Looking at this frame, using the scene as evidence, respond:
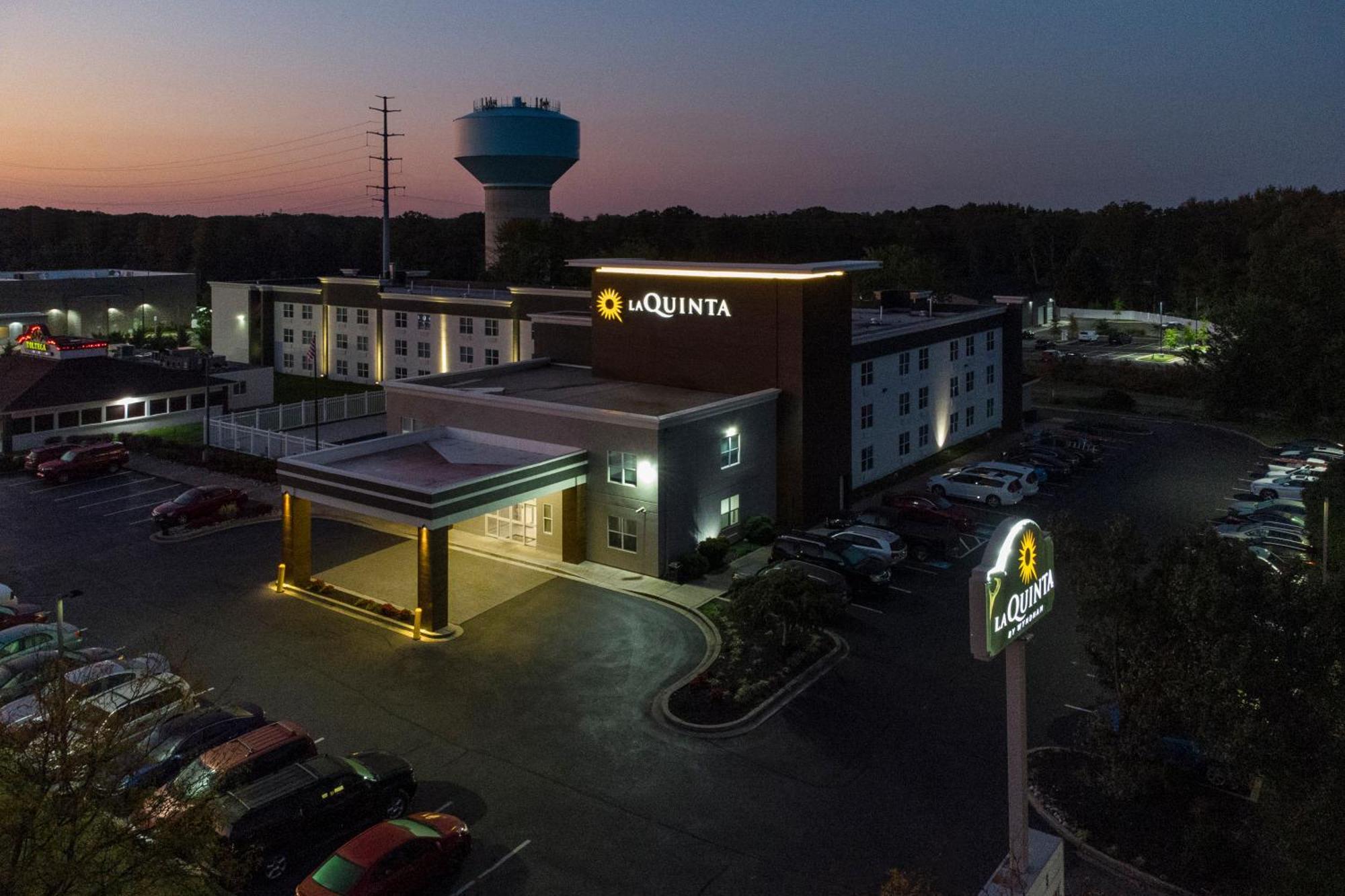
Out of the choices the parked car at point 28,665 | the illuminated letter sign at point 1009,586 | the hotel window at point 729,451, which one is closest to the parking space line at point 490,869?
the illuminated letter sign at point 1009,586

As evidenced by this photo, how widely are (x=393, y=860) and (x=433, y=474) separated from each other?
1841cm

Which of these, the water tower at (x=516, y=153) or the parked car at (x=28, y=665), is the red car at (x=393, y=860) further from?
the water tower at (x=516, y=153)

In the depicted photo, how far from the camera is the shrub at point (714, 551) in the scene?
116 ft

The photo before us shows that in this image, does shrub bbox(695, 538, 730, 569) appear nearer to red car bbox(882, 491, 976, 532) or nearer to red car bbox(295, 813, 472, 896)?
red car bbox(882, 491, 976, 532)

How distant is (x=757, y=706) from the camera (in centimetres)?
2531

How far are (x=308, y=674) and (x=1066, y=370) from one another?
→ 70884mm

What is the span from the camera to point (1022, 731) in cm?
1507

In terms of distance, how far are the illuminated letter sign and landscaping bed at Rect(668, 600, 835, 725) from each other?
11.5 meters

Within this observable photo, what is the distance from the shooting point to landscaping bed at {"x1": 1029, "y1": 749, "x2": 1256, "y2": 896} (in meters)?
18.3

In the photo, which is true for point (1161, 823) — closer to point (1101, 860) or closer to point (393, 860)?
point (1101, 860)

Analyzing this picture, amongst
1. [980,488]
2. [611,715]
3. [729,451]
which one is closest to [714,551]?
[729,451]

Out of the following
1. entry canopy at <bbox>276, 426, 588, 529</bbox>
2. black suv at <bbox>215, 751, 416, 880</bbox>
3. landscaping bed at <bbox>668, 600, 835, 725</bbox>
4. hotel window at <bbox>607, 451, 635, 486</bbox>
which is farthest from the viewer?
hotel window at <bbox>607, 451, 635, 486</bbox>

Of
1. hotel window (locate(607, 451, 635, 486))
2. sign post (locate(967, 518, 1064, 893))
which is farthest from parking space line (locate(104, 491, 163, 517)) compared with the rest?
sign post (locate(967, 518, 1064, 893))

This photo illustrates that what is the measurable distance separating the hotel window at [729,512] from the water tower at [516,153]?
213 feet
